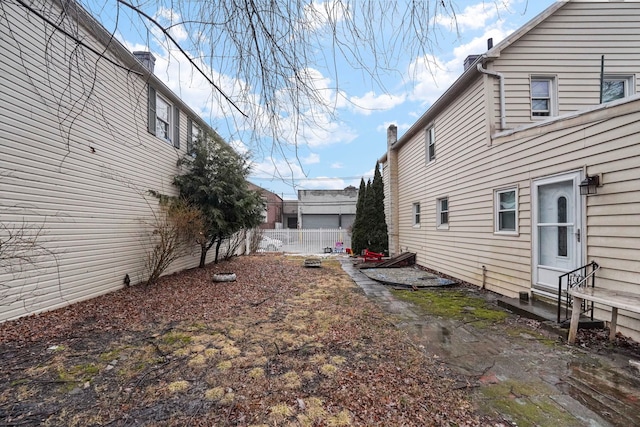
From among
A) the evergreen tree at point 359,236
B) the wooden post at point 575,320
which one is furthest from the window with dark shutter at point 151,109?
the evergreen tree at point 359,236

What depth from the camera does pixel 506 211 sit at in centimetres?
611

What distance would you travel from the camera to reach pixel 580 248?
171 inches

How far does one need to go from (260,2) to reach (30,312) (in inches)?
227

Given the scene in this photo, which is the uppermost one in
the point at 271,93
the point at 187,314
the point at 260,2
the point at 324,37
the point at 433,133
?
the point at 433,133

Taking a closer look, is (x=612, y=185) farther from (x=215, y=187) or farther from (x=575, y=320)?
(x=215, y=187)

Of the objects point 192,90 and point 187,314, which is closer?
point 192,90

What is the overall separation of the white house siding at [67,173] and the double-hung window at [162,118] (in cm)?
32

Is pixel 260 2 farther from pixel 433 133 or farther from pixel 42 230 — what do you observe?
pixel 433 133

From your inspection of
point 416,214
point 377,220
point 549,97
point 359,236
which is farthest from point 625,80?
point 359,236

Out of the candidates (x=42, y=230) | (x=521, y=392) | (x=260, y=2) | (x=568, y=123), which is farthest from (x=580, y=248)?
(x=42, y=230)

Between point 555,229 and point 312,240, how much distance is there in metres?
13.2

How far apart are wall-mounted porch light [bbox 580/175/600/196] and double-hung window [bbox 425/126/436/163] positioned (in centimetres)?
534

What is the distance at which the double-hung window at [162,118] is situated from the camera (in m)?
7.67

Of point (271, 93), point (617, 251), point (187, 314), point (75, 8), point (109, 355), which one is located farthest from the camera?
point (187, 314)
